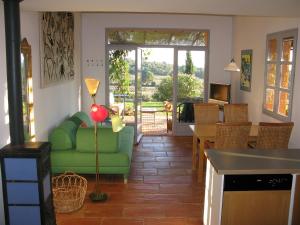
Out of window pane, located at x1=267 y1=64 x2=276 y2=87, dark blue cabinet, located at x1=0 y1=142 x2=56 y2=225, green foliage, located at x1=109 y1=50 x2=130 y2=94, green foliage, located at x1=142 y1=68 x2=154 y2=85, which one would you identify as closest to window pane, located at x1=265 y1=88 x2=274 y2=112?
window pane, located at x1=267 y1=64 x2=276 y2=87

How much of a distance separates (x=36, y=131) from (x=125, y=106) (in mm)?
3410

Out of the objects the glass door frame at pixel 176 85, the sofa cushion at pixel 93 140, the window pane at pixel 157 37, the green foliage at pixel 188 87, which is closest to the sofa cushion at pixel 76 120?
the sofa cushion at pixel 93 140

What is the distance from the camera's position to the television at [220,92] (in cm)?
727

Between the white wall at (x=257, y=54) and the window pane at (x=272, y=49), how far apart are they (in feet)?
0.61

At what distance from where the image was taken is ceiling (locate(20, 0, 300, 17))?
3.32 meters

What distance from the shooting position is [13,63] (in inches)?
116

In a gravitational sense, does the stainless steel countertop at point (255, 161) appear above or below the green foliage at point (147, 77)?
below

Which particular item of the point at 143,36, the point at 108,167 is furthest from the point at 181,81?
the point at 108,167

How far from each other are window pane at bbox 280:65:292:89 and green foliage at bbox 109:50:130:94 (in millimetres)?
3496

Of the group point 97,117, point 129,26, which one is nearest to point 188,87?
point 129,26

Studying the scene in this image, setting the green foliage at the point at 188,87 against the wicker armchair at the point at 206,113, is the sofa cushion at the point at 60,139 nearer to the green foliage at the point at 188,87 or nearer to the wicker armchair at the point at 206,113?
the wicker armchair at the point at 206,113

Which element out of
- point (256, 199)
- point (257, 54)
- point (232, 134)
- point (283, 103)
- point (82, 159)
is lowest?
point (82, 159)

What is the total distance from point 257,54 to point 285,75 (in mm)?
1298

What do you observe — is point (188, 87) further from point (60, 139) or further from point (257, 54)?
point (60, 139)
